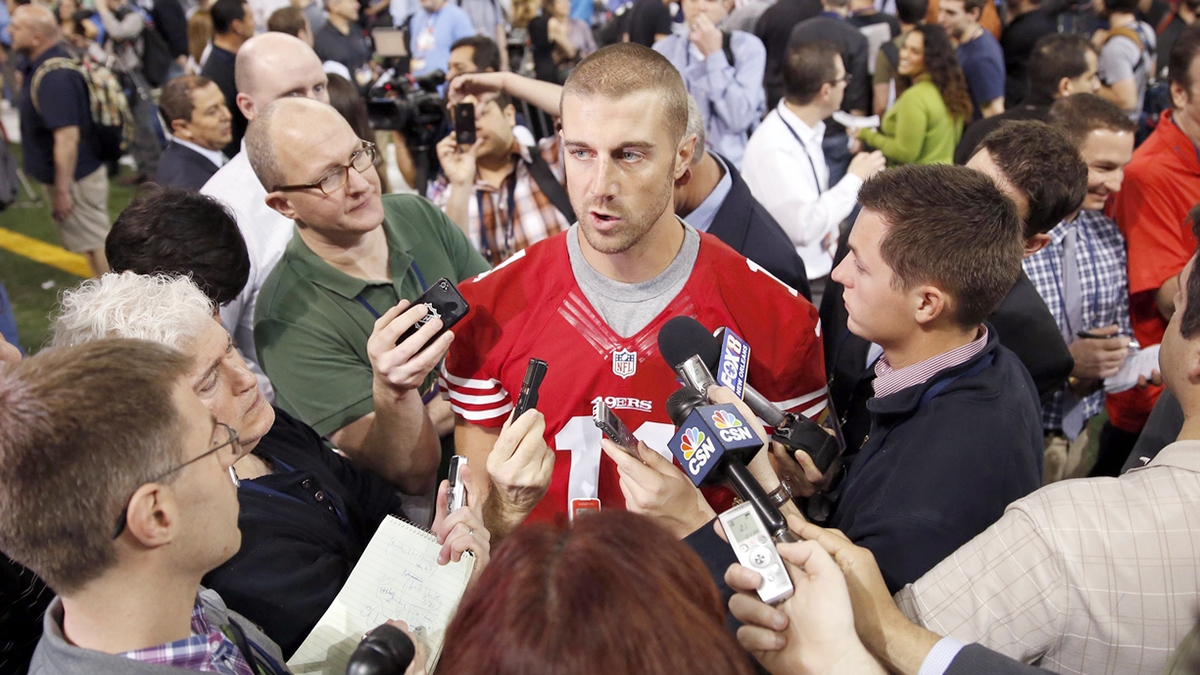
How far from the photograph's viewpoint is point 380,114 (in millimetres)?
4816

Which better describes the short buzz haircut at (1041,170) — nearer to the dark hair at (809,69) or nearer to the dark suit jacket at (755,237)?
the dark suit jacket at (755,237)

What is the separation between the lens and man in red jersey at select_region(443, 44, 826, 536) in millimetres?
2361

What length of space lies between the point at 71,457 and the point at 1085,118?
359 cm

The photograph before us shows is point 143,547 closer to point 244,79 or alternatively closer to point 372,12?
point 244,79

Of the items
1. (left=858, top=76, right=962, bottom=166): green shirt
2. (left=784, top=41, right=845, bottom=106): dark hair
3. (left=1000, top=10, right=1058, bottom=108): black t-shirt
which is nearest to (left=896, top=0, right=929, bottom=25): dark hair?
(left=1000, top=10, right=1058, bottom=108): black t-shirt

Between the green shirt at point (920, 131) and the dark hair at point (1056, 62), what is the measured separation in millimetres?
657

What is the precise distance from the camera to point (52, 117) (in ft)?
20.8

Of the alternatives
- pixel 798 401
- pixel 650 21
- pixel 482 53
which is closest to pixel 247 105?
pixel 482 53


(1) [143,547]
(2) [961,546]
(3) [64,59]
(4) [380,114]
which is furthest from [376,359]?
(3) [64,59]

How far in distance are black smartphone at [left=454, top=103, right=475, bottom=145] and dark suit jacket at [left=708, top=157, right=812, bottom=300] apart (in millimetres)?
1236

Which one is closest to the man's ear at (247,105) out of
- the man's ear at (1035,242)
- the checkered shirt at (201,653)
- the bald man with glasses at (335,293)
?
the bald man with glasses at (335,293)

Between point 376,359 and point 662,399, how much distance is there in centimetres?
76

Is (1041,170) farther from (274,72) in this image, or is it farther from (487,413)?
(274,72)

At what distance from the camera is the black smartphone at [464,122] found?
3984 mm
